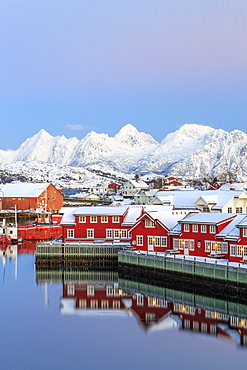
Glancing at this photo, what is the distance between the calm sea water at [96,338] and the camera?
93.6 ft

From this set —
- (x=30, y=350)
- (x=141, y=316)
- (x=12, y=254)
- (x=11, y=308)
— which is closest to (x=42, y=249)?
(x=12, y=254)

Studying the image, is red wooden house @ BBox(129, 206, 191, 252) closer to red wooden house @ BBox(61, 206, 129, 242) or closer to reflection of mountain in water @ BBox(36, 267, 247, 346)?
red wooden house @ BBox(61, 206, 129, 242)

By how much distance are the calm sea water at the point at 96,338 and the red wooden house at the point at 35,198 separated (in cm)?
7404

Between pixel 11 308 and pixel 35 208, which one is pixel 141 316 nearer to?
pixel 11 308

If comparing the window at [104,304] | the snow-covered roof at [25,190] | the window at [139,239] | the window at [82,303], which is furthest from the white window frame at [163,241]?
the snow-covered roof at [25,190]

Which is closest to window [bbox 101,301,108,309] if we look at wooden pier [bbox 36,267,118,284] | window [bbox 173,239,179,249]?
wooden pier [bbox 36,267,118,284]

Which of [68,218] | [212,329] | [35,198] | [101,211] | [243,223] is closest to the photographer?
[212,329]

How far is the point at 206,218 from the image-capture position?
47.5 meters

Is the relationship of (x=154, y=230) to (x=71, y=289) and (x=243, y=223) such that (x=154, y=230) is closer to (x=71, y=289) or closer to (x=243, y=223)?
(x=71, y=289)

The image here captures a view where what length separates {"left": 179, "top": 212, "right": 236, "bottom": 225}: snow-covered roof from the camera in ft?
151

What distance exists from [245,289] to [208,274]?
4030 mm

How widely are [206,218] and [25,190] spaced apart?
79.5 m

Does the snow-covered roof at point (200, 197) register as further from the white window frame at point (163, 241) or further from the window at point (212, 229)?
the window at point (212, 229)

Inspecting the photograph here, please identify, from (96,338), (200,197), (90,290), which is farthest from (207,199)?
(96,338)
